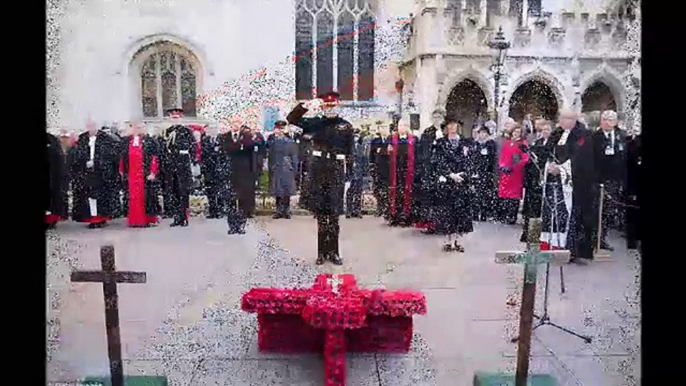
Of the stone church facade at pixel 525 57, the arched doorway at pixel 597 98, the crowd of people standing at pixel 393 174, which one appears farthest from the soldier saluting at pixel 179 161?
the arched doorway at pixel 597 98

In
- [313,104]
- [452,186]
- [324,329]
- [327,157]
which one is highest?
[313,104]

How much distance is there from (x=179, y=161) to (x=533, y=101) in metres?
1.37

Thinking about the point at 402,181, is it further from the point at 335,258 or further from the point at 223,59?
the point at 223,59

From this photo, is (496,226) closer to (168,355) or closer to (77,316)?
(168,355)

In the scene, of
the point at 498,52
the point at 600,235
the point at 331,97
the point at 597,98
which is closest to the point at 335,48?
the point at 331,97

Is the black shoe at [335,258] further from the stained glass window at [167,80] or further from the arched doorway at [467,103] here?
the stained glass window at [167,80]

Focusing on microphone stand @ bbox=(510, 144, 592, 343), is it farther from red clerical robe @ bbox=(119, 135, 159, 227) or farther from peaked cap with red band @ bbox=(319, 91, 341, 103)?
red clerical robe @ bbox=(119, 135, 159, 227)

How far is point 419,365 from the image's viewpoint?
2648 millimetres

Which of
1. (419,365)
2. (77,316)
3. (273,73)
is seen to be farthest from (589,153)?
(77,316)

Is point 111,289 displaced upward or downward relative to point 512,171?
downward

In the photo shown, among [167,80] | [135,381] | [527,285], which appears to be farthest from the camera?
[167,80]

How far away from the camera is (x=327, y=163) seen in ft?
9.15

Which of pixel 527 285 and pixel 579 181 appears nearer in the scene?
pixel 527 285
